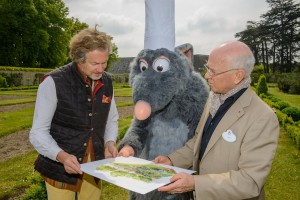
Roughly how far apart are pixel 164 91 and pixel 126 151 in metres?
0.65

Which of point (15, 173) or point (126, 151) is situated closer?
point (126, 151)

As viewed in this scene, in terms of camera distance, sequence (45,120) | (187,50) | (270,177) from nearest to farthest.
A: (45,120), (187,50), (270,177)

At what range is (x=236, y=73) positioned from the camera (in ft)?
7.47

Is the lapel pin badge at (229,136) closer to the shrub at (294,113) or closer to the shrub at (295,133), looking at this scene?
the shrub at (295,133)

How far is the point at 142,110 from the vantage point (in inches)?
110

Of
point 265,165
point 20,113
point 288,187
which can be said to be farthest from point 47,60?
point 265,165

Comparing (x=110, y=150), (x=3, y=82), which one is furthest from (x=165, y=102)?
(x=3, y=82)

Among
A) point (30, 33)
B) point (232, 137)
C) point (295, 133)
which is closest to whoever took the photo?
point (232, 137)

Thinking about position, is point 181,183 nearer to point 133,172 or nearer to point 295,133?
point 133,172

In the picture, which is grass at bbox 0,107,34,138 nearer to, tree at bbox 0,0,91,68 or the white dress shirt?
the white dress shirt

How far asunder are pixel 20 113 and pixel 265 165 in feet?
41.1

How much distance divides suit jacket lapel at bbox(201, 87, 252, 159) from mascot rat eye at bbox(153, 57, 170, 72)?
944 millimetres

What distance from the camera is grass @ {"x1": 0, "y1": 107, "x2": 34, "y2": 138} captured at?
9680mm

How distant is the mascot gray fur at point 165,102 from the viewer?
9.71ft
